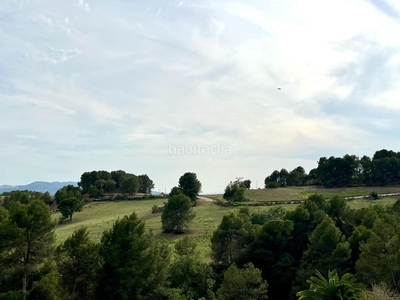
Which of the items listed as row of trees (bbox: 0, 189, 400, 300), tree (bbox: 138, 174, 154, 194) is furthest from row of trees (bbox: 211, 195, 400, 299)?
tree (bbox: 138, 174, 154, 194)

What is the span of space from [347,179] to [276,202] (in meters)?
36.7

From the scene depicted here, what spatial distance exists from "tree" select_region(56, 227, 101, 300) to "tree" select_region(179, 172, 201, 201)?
63.4m

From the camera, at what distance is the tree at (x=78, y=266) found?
35.0 meters

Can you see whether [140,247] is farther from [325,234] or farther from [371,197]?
[371,197]

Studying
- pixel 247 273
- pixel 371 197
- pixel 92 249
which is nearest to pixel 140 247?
pixel 92 249

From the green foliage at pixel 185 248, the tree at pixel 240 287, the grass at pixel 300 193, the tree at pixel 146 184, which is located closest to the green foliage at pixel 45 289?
the green foliage at pixel 185 248

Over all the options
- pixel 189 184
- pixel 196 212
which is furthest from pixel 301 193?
pixel 196 212

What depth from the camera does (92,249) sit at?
35.8 meters

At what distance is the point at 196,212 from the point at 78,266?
2022 inches

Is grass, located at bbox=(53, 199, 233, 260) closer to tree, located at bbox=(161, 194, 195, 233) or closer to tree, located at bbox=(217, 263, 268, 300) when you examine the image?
tree, located at bbox=(161, 194, 195, 233)

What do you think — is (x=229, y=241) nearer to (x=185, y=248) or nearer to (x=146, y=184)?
(x=185, y=248)

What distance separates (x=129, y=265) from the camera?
3603 centimetres

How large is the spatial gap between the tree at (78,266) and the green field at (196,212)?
70.8ft

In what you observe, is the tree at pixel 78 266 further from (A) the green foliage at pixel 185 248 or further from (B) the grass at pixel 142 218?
(B) the grass at pixel 142 218
